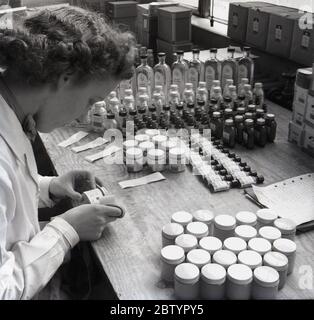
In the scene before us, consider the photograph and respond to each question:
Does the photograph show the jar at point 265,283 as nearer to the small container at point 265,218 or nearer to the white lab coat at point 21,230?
the small container at point 265,218

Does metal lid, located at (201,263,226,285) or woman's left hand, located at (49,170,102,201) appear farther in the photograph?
woman's left hand, located at (49,170,102,201)

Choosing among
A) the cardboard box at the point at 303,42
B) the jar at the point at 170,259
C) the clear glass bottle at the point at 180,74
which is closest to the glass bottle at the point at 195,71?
the clear glass bottle at the point at 180,74

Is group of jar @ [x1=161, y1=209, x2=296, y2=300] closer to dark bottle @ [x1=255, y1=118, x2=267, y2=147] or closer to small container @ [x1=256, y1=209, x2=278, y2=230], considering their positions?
small container @ [x1=256, y1=209, x2=278, y2=230]

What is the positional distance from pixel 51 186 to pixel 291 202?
834 millimetres

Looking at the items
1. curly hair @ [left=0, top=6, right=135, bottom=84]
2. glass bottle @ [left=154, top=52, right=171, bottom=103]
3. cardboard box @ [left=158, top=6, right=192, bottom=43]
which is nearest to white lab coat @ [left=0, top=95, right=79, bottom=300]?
curly hair @ [left=0, top=6, right=135, bottom=84]

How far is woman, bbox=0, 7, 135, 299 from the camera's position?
41.4 inches

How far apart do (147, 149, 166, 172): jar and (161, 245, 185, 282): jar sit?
0.55 m

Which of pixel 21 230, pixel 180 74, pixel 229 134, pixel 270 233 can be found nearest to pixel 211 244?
pixel 270 233

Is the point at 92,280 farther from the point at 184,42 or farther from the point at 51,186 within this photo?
the point at 184,42

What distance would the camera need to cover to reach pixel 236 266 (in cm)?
109

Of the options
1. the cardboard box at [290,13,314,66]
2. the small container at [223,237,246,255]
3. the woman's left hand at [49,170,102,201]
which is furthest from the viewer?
the cardboard box at [290,13,314,66]

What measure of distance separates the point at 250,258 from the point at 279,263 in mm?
71

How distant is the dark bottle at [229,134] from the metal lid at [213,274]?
0.88 m
